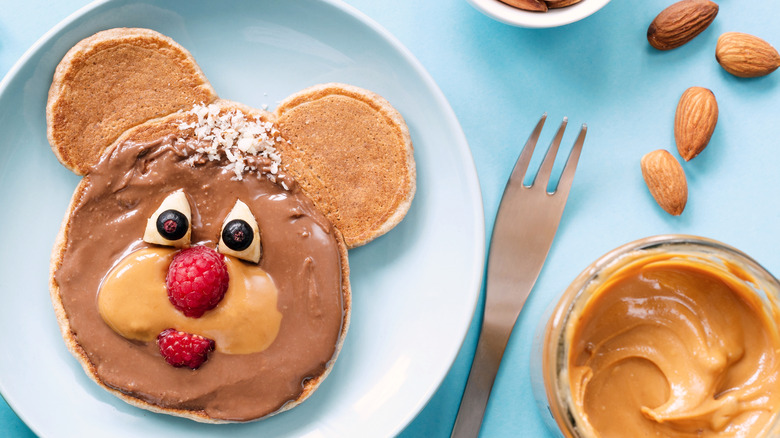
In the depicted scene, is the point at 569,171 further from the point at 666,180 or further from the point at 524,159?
the point at 666,180

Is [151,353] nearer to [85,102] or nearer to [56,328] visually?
[56,328]

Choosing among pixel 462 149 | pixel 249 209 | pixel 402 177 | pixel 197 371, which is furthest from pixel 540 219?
pixel 197 371

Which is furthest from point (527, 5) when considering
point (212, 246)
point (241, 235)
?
point (212, 246)

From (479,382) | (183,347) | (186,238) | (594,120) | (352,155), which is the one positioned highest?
(594,120)

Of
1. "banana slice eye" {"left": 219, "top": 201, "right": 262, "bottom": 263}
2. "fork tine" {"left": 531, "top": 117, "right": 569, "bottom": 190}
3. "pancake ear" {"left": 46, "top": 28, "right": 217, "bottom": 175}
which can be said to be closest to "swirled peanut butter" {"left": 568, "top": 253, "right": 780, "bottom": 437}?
"fork tine" {"left": 531, "top": 117, "right": 569, "bottom": 190}

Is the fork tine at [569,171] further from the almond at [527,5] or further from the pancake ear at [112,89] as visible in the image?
the pancake ear at [112,89]

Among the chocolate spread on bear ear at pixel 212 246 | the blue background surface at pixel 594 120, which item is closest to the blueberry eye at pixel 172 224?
the chocolate spread on bear ear at pixel 212 246
